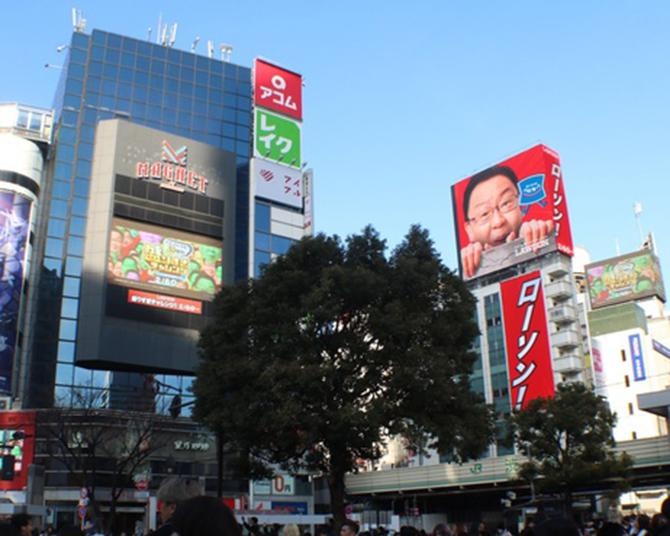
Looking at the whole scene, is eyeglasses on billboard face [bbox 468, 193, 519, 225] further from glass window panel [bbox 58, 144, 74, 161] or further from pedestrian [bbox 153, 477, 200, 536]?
pedestrian [bbox 153, 477, 200, 536]

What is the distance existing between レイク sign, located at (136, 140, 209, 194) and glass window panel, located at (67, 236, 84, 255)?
614 cm

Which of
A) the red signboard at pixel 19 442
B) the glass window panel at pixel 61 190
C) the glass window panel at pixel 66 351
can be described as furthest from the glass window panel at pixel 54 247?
the red signboard at pixel 19 442

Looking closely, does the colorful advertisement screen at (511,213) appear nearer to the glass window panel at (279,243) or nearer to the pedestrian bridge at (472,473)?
the glass window panel at (279,243)

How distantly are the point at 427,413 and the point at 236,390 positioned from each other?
6144mm

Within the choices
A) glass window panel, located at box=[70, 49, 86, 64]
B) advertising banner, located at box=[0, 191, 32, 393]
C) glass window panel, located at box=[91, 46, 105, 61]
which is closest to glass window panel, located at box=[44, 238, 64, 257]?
advertising banner, located at box=[0, 191, 32, 393]

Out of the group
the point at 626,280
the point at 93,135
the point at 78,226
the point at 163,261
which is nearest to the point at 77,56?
the point at 93,135

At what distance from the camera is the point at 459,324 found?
24656mm

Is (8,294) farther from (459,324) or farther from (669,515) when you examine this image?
(669,515)

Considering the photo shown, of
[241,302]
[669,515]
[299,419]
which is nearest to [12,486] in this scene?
[241,302]

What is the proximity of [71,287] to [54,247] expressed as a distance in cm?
371

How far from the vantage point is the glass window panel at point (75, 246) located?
173ft

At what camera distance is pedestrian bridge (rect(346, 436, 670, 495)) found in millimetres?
43781

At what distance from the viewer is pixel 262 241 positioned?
60000mm

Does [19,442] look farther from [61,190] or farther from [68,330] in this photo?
[61,190]
